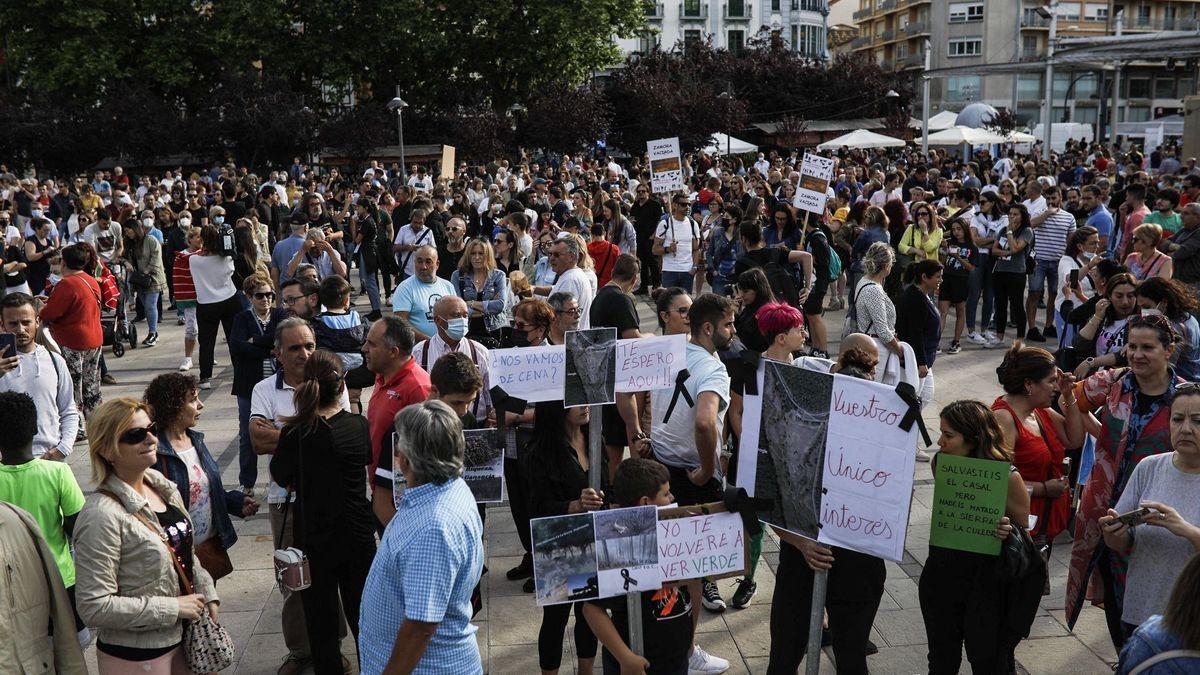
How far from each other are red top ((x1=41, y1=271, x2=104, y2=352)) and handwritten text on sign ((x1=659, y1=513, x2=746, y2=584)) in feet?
25.0

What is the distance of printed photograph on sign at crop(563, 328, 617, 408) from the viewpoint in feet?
15.7

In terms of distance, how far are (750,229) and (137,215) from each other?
34.7ft

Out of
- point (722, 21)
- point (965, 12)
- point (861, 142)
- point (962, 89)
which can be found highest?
point (965, 12)

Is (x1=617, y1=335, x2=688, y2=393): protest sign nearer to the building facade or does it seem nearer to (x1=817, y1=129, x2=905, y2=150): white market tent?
(x1=817, y1=129, x2=905, y2=150): white market tent

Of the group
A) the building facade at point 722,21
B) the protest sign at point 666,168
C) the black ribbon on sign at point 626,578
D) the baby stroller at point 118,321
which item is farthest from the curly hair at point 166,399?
the building facade at point 722,21

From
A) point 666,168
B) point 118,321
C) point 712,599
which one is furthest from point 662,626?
point 118,321

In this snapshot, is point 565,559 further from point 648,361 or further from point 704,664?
point 704,664

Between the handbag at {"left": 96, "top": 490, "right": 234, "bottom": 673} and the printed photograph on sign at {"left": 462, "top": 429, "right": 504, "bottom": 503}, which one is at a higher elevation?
the printed photograph on sign at {"left": 462, "top": 429, "right": 504, "bottom": 503}

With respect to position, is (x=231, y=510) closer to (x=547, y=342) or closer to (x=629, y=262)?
(x=547, y=342)

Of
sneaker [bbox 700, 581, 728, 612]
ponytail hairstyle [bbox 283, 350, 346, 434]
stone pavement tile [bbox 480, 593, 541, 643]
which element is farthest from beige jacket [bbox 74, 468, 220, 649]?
sneaker [bbox 700, 581, 728, 612]

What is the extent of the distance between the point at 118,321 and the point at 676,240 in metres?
7.31

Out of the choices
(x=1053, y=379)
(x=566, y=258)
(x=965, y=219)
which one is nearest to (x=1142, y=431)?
(x=1053, y=379)

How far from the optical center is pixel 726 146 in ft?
146

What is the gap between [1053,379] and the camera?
479 centimetres
